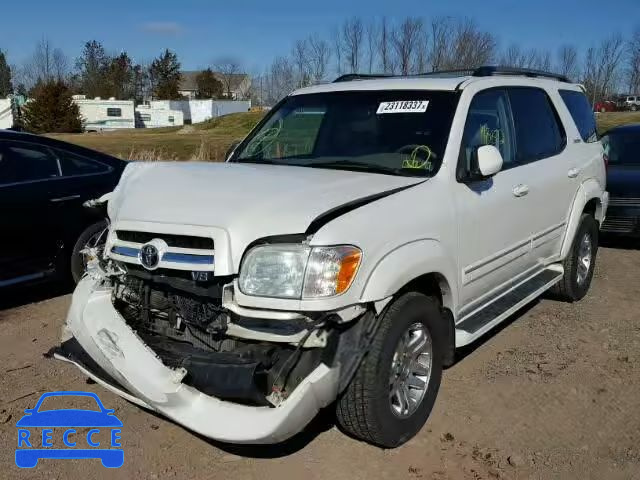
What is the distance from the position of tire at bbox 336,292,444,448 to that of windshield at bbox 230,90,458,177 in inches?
37.0

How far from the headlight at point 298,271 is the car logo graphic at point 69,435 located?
129 cm

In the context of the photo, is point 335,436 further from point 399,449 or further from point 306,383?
point 306,383

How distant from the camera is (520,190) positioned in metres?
4.62

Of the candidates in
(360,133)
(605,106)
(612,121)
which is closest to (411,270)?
(360,133)

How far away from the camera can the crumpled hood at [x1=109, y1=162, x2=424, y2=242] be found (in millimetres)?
3138

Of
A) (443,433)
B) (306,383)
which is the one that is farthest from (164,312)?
(443,433)

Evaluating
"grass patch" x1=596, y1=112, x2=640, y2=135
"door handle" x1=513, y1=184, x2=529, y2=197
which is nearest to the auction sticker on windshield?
"door handle" x1=513, y1=184, x2=529, y2=197

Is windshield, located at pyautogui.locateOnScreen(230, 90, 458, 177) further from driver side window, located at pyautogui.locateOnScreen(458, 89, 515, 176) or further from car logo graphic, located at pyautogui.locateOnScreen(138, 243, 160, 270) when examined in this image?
car logo graphic, located at pyautogui.locateOnScreen(138, 243, 160, 270)

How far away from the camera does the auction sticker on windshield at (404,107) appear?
434 cm

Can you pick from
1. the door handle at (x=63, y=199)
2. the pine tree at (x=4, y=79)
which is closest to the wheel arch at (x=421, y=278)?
the door handle at (x=63, y=199)

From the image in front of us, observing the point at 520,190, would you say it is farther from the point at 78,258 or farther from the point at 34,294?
the point at 34,294

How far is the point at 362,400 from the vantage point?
320cm

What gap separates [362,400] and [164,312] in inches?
44.5

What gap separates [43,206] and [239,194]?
320cm
